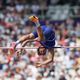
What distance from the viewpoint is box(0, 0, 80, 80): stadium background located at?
17781 millimetres

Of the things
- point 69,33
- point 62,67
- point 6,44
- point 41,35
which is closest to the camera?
point 41,35

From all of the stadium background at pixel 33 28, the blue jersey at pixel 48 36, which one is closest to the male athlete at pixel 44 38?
the blue jersey at pixel 48 36

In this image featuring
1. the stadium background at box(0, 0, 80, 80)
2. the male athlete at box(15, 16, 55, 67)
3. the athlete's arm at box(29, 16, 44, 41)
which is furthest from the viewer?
the stadium background at box(0, 0, 80, 80)

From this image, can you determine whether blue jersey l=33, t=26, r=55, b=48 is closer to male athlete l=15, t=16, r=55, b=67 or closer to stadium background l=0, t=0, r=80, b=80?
male athlete l=15, t=16, r=55, b=67

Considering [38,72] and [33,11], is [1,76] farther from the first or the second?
[33,11]

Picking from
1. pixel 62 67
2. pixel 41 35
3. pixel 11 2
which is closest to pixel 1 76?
pixel 62 67

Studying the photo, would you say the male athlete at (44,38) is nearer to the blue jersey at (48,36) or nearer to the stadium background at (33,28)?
the blue jersey at (48,36)

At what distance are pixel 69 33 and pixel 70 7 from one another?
1792 millimetres

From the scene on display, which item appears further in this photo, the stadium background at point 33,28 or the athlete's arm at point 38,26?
the stadium background at point 33,28

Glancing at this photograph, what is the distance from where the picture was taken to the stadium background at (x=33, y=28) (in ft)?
58.3

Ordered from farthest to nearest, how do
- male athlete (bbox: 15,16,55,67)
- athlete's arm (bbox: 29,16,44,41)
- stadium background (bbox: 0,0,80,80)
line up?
stadium background (bbox: 0,0,80,80), male athlete (bbox: 15,16,55,67), athlete's arm (bbox: 29,16,44,41)

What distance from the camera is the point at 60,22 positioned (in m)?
22.3

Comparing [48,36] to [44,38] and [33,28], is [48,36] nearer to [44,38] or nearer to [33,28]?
[44,38]

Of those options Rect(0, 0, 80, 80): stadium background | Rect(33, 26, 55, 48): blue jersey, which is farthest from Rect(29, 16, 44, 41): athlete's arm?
Rect(0, 0, 80, 80): stadium background
